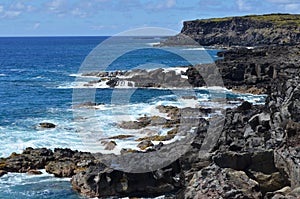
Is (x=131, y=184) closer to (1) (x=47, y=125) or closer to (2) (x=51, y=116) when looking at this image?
(1) (x=47, y=125)

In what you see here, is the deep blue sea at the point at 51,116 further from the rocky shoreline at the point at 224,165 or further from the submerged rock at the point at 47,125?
the rocky shoreline at the point at 224,165

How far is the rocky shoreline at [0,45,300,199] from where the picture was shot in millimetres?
21062

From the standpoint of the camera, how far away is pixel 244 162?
81.3 feet

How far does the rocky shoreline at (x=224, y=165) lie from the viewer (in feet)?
69.1

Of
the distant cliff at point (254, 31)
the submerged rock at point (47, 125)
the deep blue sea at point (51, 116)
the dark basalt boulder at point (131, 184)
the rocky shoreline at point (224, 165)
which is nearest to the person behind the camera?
the rocky shoreline at point (224, 165)

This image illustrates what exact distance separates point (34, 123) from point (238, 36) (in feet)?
472

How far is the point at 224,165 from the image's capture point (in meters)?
24.5

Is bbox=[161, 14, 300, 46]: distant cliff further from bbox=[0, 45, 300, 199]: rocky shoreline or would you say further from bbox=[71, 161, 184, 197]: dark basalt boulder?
bbox=[71, 161, 184, 197]: dark basalt boulder

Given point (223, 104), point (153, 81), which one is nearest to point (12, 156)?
point (223, 104)

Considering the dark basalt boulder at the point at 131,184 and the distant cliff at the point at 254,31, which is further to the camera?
the distant cliff at the point at 254,31

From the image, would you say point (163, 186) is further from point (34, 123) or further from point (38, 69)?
point (38, 69)

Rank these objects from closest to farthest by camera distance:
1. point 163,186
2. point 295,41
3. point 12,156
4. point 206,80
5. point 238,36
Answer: point 163,186
point 12,156
point 206,80
point 295,41
point 238,36

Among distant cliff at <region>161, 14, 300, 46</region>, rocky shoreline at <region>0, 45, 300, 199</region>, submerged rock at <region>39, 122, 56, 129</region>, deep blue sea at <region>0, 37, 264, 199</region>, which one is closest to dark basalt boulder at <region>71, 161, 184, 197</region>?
rocky shoreline at <region>0, 45, 300, 199</region>

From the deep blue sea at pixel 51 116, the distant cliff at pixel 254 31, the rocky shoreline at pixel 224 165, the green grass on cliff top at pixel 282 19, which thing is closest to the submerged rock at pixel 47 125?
the deep blue sea at pixel 51 116
